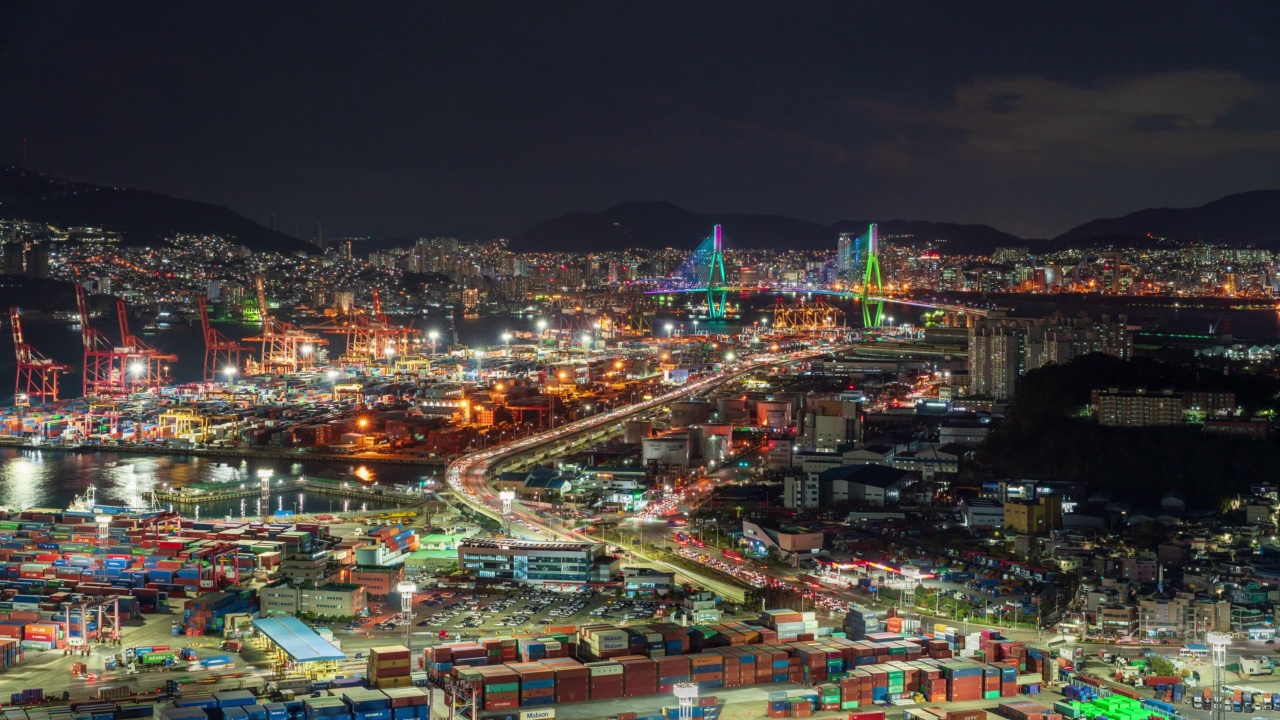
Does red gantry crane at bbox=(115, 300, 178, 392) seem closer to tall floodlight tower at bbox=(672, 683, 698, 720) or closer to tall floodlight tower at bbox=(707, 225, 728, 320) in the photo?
tall floodlight tower at bbox=(672, 683, 698, 720)

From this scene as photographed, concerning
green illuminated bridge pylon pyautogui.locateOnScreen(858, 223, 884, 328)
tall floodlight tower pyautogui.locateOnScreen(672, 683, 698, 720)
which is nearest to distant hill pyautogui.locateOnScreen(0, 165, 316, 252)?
green illuminated bridge pylon pyautogui.locateOnScreen(858, 223, 884, 328)

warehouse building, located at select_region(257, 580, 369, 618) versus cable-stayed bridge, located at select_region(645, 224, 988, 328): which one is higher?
cable-stayed bridge, located at select_region(645, 224, 988, 328)

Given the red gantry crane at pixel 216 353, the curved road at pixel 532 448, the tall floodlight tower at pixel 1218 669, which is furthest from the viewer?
the red gantry crane at pixel 216 353

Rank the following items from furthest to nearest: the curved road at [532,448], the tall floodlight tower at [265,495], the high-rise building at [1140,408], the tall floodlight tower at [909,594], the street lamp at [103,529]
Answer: the high-rise building at [1140,408] < the tall floodlight tower at [265,495] < the street lamp at [103,529] < the curved road at [532,448] < the tall floodlight tower at [909,594]

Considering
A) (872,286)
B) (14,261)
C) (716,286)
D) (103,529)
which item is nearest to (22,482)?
(103,529)

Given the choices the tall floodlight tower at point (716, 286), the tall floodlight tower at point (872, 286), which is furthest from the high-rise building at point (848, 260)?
the tall floodlight tower at point (716, 286)

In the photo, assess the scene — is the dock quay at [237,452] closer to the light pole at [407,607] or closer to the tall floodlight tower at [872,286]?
the light pole at [407,607]
